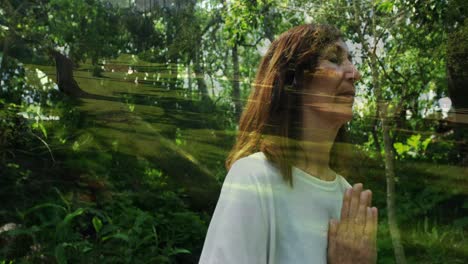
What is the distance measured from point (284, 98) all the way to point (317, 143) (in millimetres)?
109

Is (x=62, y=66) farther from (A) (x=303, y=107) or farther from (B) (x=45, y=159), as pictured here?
(A) (x=303, y=107)

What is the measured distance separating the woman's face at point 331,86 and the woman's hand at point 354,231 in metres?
0.16

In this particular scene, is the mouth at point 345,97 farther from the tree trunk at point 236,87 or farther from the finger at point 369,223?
the tree trunk at point 236,87

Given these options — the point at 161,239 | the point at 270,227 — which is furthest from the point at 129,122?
the point at 270,227

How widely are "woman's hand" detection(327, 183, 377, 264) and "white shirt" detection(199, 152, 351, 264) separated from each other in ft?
0.07

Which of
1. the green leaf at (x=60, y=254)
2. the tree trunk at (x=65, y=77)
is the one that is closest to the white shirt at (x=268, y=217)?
the tree trunk at (x=65, y=77)

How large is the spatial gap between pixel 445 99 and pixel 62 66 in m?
1.24

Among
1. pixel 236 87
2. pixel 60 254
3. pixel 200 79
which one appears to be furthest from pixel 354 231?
pixel 60 254

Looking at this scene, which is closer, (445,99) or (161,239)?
(445,99)

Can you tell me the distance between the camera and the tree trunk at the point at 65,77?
205 cm

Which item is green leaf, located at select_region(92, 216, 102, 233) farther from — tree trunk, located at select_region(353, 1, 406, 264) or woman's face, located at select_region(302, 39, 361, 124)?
woman's face, located at select_region(302, 39, 361, 124)

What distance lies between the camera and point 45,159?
2193 millimetres

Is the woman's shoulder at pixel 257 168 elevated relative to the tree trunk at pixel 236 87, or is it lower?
lower

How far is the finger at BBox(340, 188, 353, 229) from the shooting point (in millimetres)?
1071
